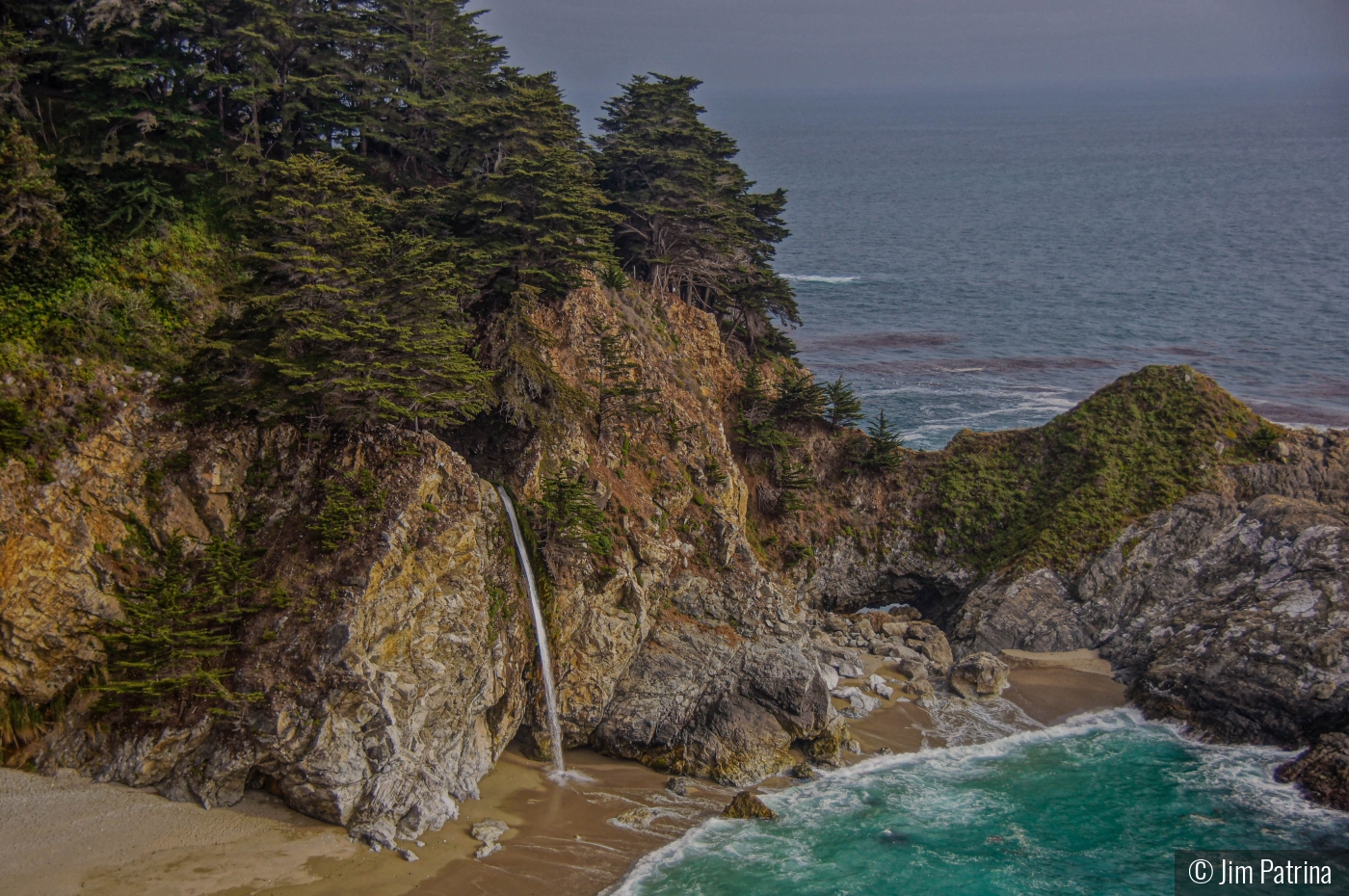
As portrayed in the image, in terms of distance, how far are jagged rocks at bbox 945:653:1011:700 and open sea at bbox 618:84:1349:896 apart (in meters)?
2.26

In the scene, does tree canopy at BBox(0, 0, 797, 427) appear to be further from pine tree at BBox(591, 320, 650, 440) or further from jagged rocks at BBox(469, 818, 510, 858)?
jagged rocks at BBox(469, 818, 510, 858)

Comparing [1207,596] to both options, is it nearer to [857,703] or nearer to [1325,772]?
[1325,772]

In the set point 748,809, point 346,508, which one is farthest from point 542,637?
point 748,809

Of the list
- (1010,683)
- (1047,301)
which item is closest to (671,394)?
(1010,683)

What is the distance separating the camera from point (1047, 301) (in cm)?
9344

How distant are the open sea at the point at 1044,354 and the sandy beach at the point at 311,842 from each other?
1620mm

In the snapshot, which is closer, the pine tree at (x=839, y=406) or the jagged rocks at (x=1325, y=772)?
the jagged rocks at (x=1325, y=772)

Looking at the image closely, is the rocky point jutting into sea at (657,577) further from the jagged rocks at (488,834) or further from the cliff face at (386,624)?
the jagged rocks at (488,834)

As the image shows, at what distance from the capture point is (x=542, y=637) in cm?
2908

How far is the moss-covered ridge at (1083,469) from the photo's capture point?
3984cm

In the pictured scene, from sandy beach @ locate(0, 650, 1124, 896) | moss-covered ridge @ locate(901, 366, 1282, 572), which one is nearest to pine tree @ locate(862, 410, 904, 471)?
moss-covered ridge @ locate(901, 366, 1282, 572)

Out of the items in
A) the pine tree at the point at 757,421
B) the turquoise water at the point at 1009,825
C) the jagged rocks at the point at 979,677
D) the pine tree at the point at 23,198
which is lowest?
the turquoise water at the point at 1009,825

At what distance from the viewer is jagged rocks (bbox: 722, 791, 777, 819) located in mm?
26906

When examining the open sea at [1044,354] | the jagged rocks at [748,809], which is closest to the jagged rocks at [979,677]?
the open sea at [1044,354]
